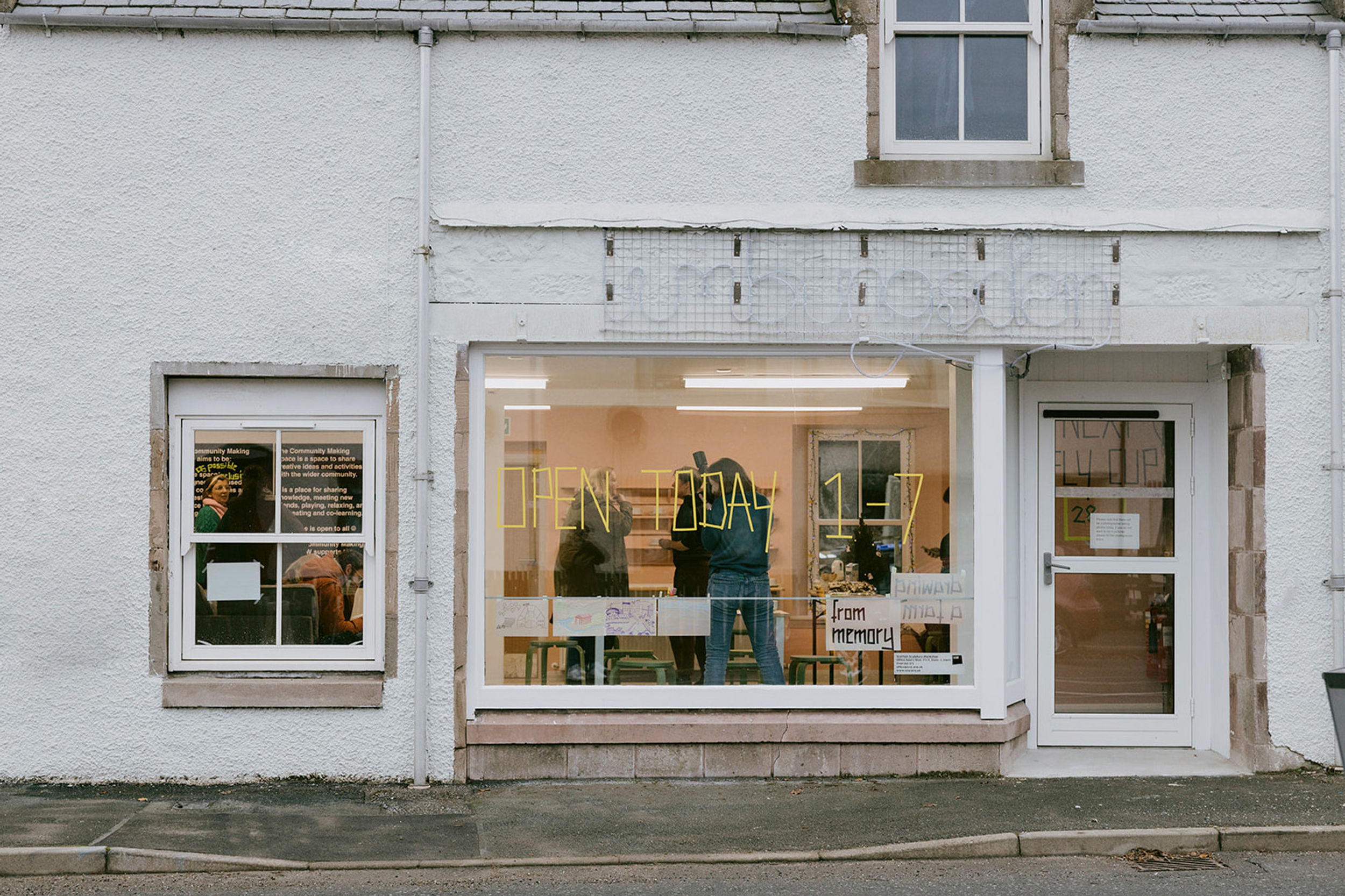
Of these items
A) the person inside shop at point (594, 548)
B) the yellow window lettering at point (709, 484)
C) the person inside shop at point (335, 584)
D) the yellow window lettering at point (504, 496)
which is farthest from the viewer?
the yellow window lettering at point (709, 484)

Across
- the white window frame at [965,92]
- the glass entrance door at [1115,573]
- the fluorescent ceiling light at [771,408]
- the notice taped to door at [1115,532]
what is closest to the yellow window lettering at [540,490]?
the fluorescent ceiling light at [771,408]

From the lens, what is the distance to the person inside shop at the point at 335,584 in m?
8.23

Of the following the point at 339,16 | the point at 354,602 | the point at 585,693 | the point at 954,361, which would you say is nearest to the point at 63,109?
the point at 339,16

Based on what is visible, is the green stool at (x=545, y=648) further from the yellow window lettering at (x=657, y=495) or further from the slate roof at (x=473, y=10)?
the slate roof at (x=473, y=10)

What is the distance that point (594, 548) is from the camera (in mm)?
8469

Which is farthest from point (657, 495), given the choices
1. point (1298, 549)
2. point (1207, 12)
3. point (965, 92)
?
point (1207, 12)

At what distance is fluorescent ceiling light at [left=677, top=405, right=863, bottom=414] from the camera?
845cm

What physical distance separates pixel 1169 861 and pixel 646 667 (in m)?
3.34

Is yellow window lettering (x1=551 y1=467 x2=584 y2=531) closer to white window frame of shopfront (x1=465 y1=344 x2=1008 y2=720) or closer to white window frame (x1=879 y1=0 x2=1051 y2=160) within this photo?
white window frame of shopfront (x1=465 y1=344 x2=1008 y2=720)

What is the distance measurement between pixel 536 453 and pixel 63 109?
3667mm

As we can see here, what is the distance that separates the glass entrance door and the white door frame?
0.17ft

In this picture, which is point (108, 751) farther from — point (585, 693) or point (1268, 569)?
point (1268, 569)

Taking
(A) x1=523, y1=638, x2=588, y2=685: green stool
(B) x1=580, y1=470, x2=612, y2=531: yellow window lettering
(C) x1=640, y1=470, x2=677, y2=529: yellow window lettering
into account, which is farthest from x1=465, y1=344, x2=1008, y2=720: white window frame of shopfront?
(C) x1=640, y1=470, x2=677, y2=529: yellow window lettering

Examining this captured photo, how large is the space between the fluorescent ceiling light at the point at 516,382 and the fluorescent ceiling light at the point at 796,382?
943mm
